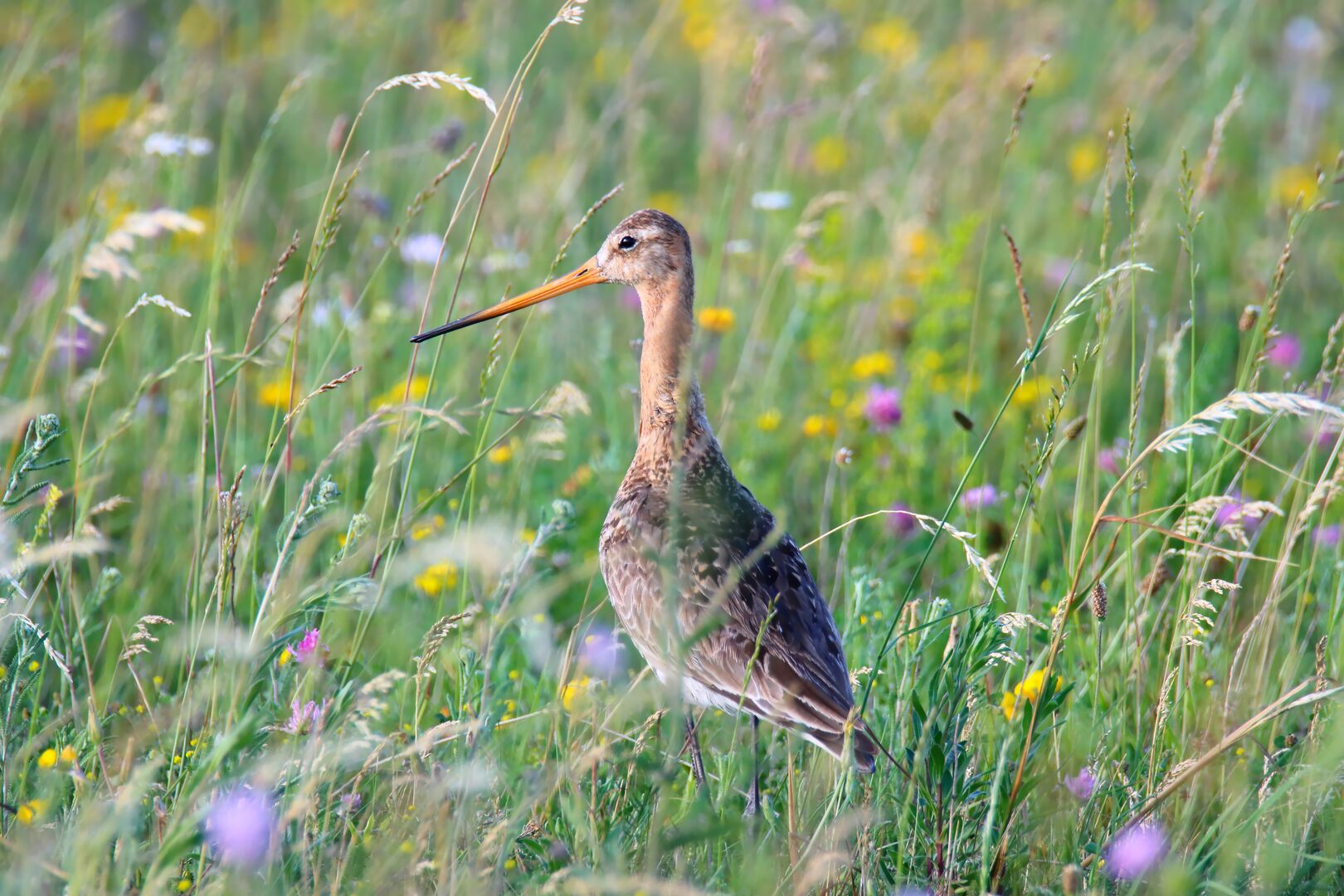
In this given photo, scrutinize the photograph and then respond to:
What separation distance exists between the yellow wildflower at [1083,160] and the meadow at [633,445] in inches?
4.8

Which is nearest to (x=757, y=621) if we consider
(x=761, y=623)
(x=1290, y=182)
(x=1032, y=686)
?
(x=761, y=623)

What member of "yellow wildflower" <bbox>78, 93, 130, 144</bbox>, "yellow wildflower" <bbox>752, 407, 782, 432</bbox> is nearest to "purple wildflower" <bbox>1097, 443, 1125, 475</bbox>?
"yellow wildflower" <bbox>752, 407, 782, 432</bbox>

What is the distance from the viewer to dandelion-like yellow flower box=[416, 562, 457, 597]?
3.73m

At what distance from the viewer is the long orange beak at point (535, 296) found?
3.49 metres

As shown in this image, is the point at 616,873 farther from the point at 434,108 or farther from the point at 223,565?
the point at 434,108

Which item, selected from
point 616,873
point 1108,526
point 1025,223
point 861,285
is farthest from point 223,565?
point 1025,223

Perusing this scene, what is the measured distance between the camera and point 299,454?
452 cm

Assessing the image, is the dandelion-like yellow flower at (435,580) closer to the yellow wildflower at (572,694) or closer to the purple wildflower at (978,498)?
the yellow wildflower at (572,694)

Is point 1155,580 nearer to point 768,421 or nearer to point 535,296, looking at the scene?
point 768,421

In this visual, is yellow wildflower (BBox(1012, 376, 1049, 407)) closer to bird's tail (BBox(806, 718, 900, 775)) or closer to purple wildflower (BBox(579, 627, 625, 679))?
purple wildflower (BBox(579, 627, 625, 679))

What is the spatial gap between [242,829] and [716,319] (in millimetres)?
3265

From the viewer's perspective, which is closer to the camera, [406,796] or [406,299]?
[406,796]

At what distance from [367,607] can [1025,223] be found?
4188 mm

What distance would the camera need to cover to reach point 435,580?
12.3ft
